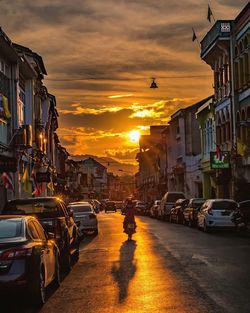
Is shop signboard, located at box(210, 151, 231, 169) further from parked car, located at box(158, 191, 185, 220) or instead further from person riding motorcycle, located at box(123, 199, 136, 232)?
person riding motorcycle, located at box(123, 199, 136, 232)

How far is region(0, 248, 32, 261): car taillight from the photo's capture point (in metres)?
Answer: 10.1

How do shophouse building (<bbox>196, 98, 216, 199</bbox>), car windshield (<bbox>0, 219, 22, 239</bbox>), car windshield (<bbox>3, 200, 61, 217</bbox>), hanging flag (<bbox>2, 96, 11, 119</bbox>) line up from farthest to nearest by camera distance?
shophouse building (<bbox>196, 98, 216, 199</bbox>) < hanging flag (<bbox>2, 96, 11, 119</bbox>) < car windshield (<bbox>3, 200, 61, 217</bbox>) < car windshield (<bbox>0, 219, 22, 239</bbox>)

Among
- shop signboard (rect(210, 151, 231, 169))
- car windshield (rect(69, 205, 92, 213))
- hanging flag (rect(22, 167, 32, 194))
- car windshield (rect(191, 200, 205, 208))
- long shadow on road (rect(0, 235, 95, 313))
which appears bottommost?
long shadow on road (rect(0, 235, 95, 313))

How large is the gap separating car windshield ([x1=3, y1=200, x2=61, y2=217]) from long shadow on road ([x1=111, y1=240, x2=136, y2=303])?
6.76 ft

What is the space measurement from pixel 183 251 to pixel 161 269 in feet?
15.9

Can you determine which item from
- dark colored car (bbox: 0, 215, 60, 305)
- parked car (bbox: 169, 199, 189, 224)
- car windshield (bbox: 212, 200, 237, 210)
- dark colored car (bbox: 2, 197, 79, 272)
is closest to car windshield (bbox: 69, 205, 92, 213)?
car windshield (bbox: 212, 200, 237, 210)

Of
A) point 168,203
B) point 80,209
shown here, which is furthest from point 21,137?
point 168,203

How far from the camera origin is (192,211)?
36688 millimetres

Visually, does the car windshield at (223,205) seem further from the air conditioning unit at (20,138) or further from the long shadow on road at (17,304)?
the long shadow on road at (17,304)

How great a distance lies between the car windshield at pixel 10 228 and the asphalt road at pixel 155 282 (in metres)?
1.20

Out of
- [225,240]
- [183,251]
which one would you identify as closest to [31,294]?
[183,251]

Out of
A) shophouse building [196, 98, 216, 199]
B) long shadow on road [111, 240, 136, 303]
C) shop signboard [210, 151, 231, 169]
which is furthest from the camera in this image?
shophouse building [196, 98, 216, 199]

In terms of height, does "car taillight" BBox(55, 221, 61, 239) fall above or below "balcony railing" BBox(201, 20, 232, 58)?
below

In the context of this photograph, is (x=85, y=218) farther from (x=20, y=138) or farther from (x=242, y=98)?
(x=242, y=98)
